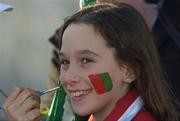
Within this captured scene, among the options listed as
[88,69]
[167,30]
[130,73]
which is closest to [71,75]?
[88,69]

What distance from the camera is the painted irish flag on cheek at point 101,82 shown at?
2174mm

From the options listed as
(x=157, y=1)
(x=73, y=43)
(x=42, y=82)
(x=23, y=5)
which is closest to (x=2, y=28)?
(x=23, y=5)

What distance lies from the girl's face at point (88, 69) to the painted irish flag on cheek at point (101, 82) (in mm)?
12

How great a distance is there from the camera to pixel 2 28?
6.77 metres

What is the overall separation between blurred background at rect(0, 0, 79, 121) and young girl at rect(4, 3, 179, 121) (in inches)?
169

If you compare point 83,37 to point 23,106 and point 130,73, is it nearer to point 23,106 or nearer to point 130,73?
point 130,73

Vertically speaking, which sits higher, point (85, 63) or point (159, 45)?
point (85, 63)

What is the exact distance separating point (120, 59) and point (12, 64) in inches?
186

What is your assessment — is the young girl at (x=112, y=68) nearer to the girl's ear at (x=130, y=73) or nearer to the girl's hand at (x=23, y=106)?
the girl's ear at (x=130, y=73)

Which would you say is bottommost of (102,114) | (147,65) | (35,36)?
(35,36)

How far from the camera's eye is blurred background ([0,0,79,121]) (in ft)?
21.7

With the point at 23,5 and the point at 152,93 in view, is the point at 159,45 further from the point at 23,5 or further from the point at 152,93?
the point at 23,5

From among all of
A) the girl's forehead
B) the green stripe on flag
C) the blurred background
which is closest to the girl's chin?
the green stripe on flag

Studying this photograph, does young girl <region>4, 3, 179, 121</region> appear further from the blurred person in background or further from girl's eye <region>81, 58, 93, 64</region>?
the blurred person in background
